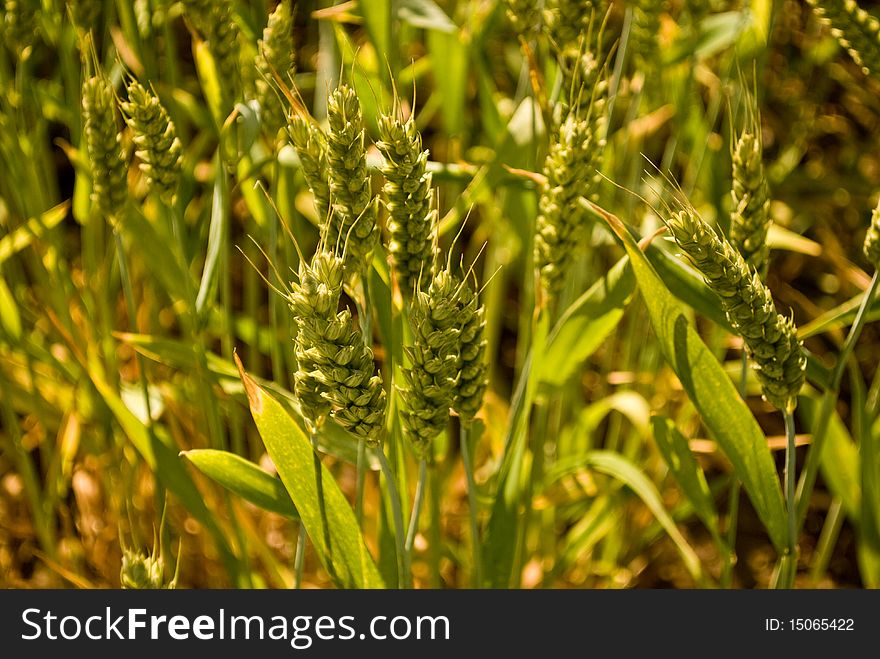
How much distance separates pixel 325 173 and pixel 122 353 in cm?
87

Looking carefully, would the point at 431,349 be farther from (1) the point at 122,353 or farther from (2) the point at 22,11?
(1) the point at 122,353

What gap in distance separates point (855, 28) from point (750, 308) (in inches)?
13.6

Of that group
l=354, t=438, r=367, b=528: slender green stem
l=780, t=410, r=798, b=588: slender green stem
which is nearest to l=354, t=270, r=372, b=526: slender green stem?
l=354, t=438, r=367, b=528: slender green stem

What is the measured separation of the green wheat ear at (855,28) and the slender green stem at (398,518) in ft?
1.79

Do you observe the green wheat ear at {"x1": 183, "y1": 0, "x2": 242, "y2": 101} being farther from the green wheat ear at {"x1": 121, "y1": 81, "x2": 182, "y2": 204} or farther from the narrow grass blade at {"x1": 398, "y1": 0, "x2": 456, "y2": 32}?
the narrow grass blade at {"x1": 398, "y1": 0, "x2": 456, "y2": 32}

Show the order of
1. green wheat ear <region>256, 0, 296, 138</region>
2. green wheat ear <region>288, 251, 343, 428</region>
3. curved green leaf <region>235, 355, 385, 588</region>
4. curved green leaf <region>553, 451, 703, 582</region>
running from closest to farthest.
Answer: green wheat ear <region>288, 251, 343, 428</region>, curved green leaf <region>235, 355, 385, 588</region>, green wheat ear <region>256, 0, 296, 138</region>, curved green leaf <region>553, 451, 703, 582</region>

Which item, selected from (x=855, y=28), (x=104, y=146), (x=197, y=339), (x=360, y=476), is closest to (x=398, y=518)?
(x=360, y=476)

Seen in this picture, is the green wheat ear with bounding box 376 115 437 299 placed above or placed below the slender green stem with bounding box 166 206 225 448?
below

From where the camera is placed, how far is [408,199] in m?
0.64

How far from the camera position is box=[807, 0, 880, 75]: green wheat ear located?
0.79 metres

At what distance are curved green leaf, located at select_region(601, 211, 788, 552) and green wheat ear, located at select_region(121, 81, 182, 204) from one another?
1.42ft

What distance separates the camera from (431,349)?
0.59 meters

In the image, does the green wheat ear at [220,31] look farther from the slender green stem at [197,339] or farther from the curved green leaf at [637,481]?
the curved green leaf at [637,481]

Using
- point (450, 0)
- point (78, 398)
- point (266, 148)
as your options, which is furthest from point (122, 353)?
point (450, 0)
